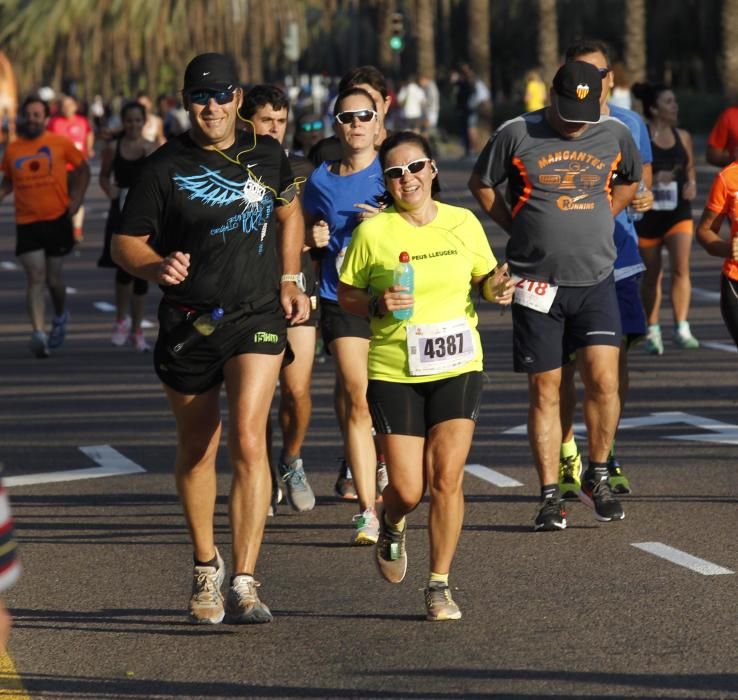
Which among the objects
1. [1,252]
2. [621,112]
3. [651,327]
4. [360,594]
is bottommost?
[1,252]

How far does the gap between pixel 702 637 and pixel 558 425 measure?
2.43m

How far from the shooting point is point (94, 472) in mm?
10867

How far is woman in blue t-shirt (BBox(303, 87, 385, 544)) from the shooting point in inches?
353

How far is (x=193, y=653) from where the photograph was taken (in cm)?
680

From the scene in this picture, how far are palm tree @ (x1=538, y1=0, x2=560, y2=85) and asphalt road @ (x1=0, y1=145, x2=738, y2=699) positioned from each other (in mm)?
31618

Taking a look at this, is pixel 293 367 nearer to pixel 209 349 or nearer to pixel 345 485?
pixel 345 485

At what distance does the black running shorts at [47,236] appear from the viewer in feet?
54.9

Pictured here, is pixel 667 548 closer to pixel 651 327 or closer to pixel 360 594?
pixel 360 594

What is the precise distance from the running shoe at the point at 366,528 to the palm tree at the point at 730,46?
1190 inches

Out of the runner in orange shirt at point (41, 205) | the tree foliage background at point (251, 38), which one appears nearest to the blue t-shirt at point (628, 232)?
the runner in orange shirt at point (41, 205)

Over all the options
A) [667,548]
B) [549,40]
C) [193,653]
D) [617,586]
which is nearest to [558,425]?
[667,548]

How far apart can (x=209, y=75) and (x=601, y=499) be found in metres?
2.97

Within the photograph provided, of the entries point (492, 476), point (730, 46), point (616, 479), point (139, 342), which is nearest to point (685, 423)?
point (492, 476)

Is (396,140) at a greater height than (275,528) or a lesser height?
A: greater
